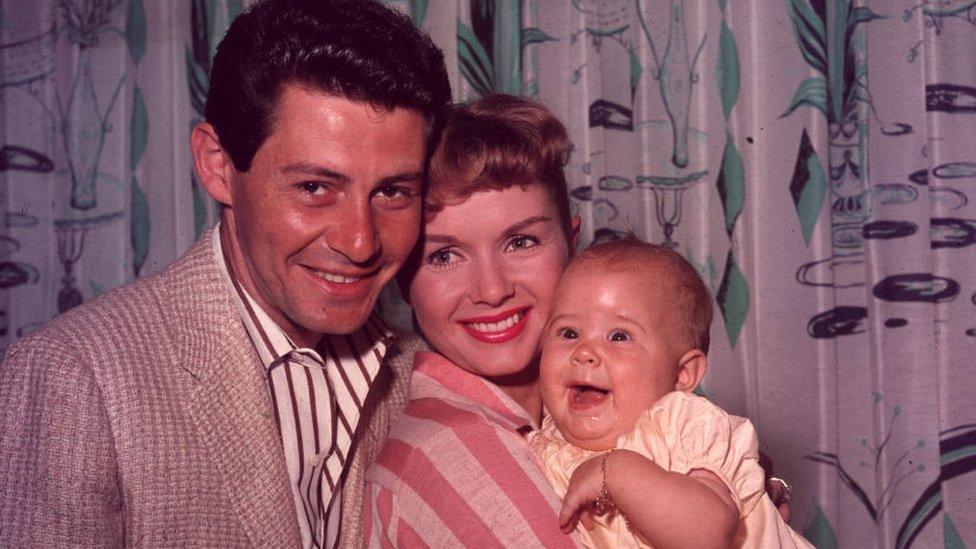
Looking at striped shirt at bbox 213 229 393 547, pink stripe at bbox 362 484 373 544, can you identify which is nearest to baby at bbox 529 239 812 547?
pink stripe at bbox 362 484 373 544

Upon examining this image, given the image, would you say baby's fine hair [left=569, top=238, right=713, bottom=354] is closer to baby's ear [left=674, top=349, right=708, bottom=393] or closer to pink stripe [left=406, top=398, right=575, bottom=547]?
baby's ear [left=674, top=349, right=708, bottom=393]

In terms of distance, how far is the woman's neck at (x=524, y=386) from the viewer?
2.00 metres

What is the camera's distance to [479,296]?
1.84m

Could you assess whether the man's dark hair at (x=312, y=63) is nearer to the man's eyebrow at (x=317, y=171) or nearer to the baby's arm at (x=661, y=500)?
the man's eyebrow at (x=317, y=171)

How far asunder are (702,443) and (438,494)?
44 centimetres

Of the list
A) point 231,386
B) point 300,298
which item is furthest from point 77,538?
point 300,298

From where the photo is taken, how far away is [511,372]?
189cm

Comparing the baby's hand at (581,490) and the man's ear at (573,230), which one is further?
the man's ear at (573,230)

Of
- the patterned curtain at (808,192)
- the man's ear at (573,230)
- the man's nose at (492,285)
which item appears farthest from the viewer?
the patterned curtain at (808,192)

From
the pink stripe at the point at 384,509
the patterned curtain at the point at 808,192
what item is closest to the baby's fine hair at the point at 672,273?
the pink stripe at the point at 384,509

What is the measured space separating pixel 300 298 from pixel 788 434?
5.99 feet

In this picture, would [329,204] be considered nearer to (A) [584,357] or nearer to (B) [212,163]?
(B) [212,163]

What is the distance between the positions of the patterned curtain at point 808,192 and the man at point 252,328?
1.17 meters

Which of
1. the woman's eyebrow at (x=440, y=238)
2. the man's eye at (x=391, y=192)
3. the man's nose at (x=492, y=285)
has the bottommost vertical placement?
the man's nose at (x=492, y=285)
